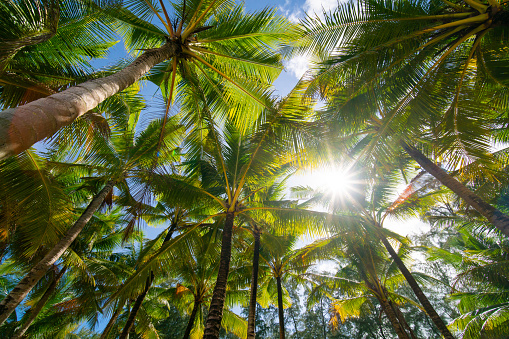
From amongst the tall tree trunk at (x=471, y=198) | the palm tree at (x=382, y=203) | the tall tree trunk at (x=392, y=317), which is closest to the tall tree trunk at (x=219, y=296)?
the palm tree at (x=382, y=203)

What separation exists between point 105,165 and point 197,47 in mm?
4624

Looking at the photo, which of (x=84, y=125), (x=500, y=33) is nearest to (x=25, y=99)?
(x=84, y=125)

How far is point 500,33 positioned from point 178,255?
28.5ft

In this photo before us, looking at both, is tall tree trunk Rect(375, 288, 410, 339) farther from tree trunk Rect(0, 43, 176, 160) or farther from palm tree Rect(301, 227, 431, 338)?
tree trunk Rect(0, 43, 176, 160)

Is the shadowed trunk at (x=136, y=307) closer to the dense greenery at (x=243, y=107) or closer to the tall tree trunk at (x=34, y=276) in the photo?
the dense greenery at (x=243, y=107)

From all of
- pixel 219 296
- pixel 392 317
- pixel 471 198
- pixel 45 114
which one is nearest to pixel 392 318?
pixel 392 317

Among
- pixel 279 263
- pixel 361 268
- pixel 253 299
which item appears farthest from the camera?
pixel 279 263

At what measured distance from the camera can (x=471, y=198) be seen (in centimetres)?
488

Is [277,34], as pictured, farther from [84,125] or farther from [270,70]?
[84,125]

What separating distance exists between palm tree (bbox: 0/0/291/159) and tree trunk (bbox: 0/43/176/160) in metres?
0.01

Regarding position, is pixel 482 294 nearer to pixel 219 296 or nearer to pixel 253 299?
pixel 253 299

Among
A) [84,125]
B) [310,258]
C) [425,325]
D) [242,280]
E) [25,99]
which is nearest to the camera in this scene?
[25,99]

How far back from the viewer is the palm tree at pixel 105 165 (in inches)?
189

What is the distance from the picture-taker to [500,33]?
468 cm
